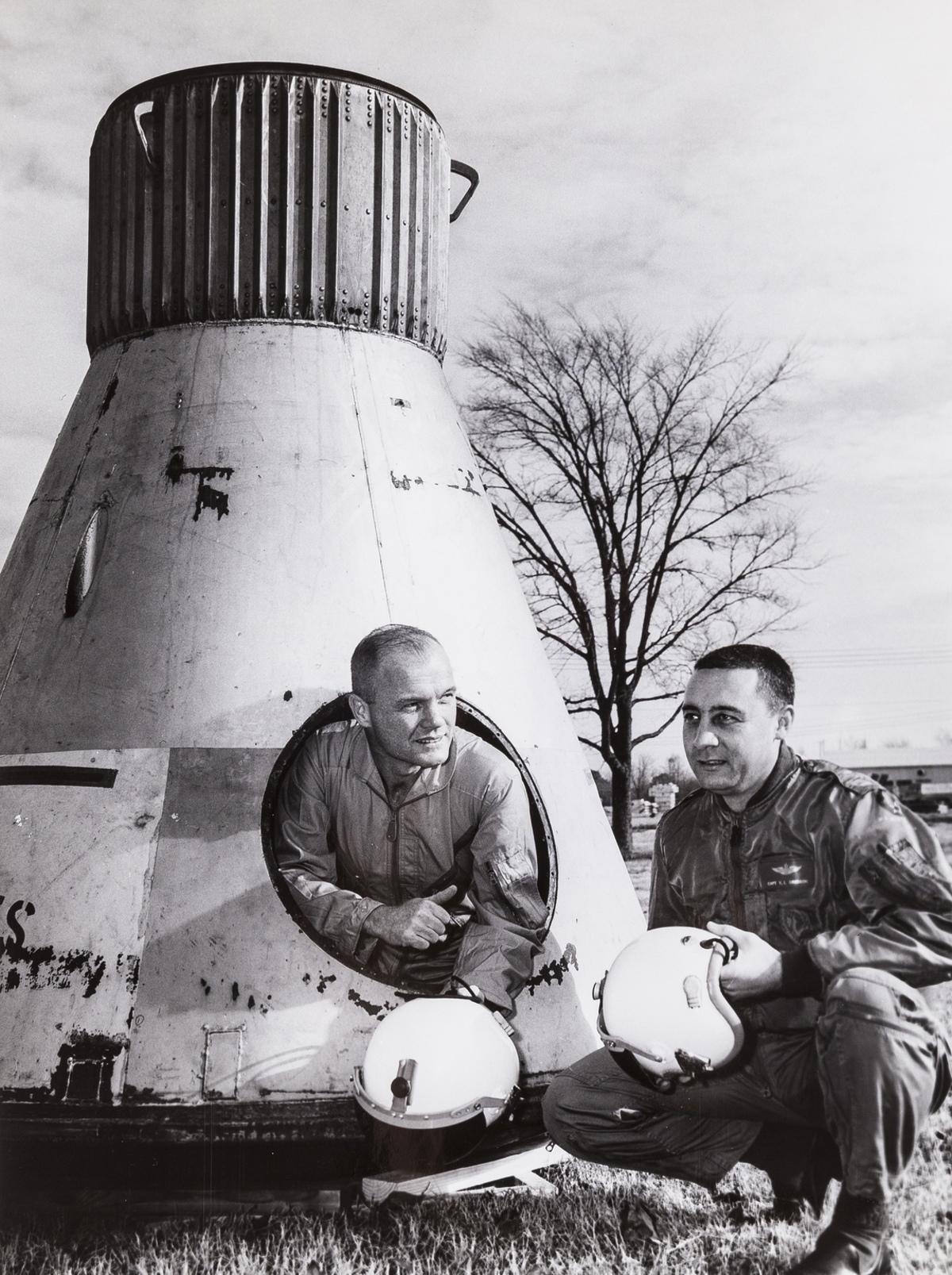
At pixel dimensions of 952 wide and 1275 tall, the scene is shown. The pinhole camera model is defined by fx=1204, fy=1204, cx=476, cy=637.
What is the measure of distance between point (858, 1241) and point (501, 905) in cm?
127

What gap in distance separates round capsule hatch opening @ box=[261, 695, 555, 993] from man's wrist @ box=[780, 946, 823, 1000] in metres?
0.85

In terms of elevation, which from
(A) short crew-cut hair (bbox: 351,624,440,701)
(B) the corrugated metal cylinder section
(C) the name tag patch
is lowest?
(C) the name tag patch

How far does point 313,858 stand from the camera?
11.8ft

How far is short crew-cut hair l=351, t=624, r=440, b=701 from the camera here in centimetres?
365

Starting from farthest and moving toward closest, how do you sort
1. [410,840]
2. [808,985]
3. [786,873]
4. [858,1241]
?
[410,840] → [786,873] → [808,985] → [858,1241]

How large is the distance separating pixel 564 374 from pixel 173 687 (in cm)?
298

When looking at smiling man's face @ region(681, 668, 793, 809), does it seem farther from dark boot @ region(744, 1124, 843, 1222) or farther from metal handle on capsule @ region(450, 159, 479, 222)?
metal handle on capsule @ region(450, 159, 479, 222)

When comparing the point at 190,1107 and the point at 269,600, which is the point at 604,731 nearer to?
the point at 269,600

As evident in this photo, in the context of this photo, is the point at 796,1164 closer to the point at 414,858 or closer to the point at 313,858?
the point at 414,858

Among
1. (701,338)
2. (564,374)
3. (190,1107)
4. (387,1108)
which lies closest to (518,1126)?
(387,1108)

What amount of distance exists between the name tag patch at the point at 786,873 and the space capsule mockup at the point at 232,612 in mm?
801

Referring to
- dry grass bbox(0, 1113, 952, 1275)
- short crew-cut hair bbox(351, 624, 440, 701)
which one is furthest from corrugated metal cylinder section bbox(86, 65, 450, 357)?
dry grass bbox(0, 1113, 952, 1275)

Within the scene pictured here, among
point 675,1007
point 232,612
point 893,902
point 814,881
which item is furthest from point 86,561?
point 893,902

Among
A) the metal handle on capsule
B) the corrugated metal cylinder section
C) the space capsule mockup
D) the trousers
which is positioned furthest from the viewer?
the metal handle on capsule
